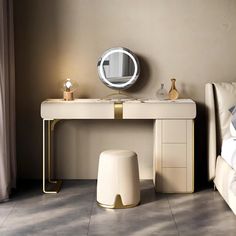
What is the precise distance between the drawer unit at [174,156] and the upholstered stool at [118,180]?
481 mm

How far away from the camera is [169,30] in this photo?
477 centimetres

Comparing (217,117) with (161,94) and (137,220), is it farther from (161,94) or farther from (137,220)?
(137,220)

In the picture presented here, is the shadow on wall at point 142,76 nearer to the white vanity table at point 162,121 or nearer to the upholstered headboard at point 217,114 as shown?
the white vanity table at point 162,121

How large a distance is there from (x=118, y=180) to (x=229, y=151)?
91cm

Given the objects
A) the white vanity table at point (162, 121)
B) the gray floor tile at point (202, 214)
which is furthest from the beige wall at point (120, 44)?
the gray floor tile at point (202, 214)

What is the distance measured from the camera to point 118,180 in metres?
3.97

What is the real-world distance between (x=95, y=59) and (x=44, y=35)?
0.52m

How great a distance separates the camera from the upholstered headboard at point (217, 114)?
450 cm

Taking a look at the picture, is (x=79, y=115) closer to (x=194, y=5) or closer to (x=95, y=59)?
(x=95, y=59)

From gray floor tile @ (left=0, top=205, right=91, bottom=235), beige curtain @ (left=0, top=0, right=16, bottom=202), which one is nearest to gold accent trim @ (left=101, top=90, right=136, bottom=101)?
beige curtain @ (left=0, top=0, right=16, bottom=202)

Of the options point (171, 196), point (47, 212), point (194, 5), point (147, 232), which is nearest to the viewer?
point (147, 232)

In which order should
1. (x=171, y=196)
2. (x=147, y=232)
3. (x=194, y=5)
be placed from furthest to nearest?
1. (x=194, y=5)
2. (x=171, y=196)
3. (x=147, y=232)

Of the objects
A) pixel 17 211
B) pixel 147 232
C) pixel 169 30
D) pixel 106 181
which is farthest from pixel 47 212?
pixel 169 30

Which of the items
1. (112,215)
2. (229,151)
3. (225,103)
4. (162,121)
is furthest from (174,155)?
(112,215)
